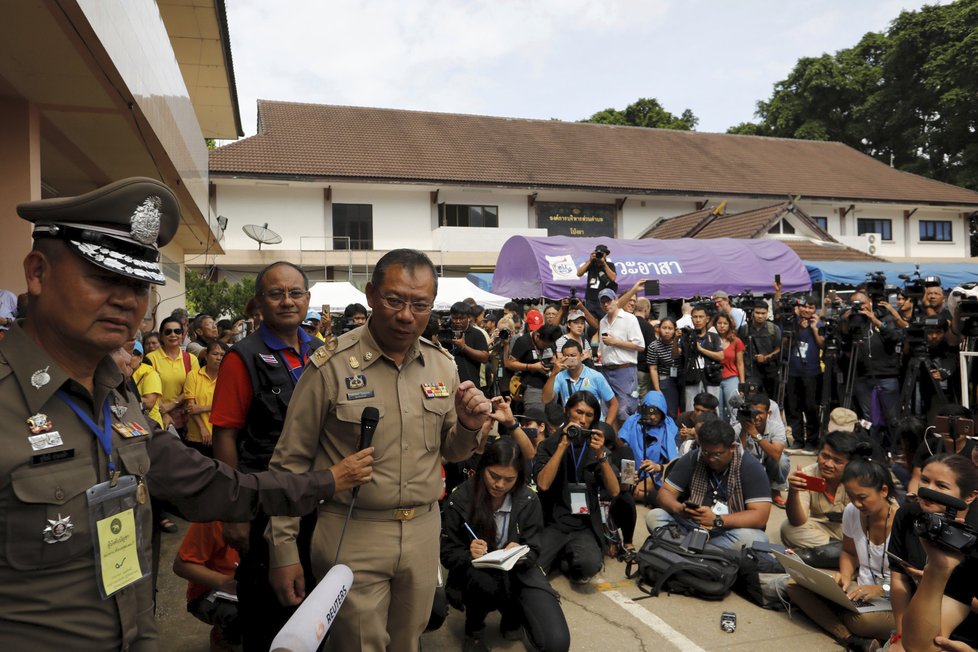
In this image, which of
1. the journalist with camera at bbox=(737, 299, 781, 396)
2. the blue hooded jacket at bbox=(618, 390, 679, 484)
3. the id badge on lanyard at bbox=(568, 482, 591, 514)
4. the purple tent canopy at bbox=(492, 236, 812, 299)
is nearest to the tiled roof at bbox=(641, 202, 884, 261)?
the purple tent canopy at bbox=(492, 236, 812, 299)

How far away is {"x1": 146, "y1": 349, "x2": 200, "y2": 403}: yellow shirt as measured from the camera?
19.8ft

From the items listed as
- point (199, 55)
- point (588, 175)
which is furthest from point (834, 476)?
point (588, 175)

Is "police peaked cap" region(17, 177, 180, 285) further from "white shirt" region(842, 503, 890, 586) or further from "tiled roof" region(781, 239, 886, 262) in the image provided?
"tiled roof" region(781, 239, 886, 262)

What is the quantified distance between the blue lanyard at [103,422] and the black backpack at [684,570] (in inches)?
153

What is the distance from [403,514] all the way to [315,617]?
771 mm

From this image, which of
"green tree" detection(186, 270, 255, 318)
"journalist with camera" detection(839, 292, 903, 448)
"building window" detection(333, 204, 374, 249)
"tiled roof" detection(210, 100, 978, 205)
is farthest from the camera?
"tiled roof" detection(210, 100, 978, 205)

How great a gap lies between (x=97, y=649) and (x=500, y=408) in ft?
4.90

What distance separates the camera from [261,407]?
3.10 meters

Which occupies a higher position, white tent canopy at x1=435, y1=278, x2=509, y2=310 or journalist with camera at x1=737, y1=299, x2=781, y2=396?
white tent canopy at x1=435, y1=278, x2=509, y2=310

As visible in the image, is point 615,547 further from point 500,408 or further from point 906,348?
point 906,348

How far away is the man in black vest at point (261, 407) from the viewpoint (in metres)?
2.85

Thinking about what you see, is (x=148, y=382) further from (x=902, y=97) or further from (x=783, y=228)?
(x=902, y=97)

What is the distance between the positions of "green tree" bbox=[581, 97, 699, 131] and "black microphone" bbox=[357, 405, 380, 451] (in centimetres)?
3757

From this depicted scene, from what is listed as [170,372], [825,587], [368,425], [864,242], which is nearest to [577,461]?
[825,587]
